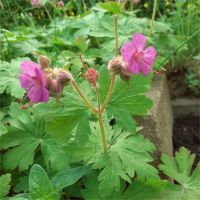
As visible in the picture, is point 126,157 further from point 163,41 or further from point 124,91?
point 163,41

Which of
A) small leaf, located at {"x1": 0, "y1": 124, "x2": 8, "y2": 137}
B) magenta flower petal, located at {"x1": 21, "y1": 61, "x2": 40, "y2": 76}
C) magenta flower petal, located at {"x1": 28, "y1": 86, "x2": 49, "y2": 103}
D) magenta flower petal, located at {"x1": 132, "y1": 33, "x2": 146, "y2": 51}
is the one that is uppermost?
magenta flower petal, located at {"x1": 132, "y1": 33, "x2": 146, "y2": 51}

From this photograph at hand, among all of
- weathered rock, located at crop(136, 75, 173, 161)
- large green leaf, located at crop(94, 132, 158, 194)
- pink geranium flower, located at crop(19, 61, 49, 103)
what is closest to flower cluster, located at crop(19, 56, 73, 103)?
pink geranium flower, located at crop(19, 61, 49, 103)

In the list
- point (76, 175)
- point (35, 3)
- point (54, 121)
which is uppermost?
point (35, 3)

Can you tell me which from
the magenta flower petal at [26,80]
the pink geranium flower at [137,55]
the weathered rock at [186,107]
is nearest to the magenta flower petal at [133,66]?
the pink geranium flower at [137,55]

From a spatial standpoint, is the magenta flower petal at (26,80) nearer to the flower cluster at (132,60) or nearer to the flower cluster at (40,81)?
the flower cluster at (40,81)

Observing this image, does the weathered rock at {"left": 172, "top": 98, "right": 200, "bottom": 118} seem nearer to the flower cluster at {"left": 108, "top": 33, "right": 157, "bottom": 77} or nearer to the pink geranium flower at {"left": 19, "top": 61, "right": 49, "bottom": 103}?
the flower cluster at {"left": 108, "top": 33, "right": 157, "bottom": 77}

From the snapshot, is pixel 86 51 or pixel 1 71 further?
pixel 86 51

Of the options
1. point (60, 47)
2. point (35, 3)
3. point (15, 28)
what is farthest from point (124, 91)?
point (15, 28)
